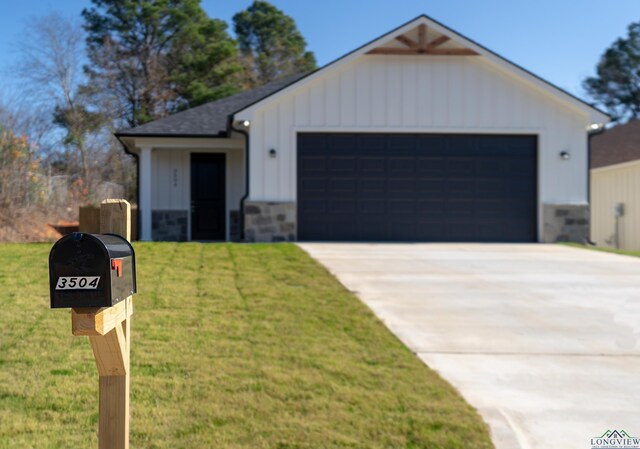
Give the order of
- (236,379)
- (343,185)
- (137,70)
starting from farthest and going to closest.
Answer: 1. (137,70)
2. (343,185)
3. (236,379)

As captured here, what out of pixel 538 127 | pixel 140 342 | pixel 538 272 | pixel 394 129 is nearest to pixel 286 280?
pixel 140 342

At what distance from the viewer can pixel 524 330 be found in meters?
6.00

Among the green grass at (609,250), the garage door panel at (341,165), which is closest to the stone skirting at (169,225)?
the garage door panel at (341,165)

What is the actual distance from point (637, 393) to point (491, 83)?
1097 cm

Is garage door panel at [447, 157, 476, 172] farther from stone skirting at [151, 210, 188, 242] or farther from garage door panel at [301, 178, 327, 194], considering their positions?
stone skirting at [151, 210, 188, 242]

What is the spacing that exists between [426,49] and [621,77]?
3052 cm

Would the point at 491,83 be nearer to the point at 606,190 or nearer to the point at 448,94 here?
the point at 448,94

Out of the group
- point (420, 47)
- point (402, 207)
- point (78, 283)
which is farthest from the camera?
point (402, 207)

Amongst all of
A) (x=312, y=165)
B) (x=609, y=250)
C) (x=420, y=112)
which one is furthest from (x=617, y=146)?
(x=312, y=165)

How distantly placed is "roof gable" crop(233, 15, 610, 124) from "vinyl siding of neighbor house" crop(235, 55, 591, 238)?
0.15 meters

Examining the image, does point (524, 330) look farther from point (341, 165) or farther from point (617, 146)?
point (617, 146)

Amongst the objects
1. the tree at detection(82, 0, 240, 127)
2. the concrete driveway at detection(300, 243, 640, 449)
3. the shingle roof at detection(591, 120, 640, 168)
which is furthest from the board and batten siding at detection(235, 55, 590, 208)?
the tree at detection(82, 0, 240, 127)

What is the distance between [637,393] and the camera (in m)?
4.37

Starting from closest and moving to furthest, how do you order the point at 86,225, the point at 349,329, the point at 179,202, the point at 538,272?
the point at 349,329 < the point at 538,272 < the point at 86,225 < the point at 179,202
